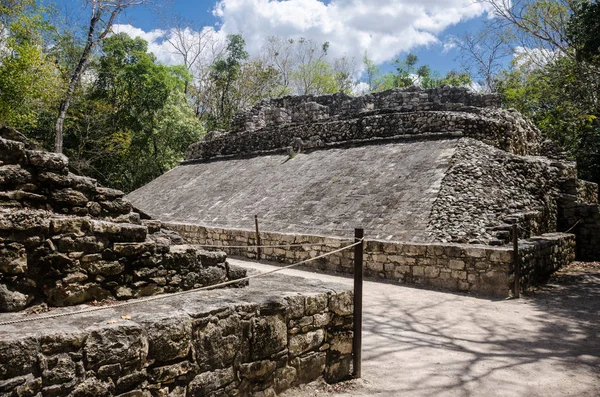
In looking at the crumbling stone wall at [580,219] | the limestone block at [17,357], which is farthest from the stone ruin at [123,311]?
the crumbling stone wall at [580,219]

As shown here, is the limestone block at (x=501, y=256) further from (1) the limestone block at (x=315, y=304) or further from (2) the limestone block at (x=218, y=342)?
(2) the limestone block at (x=218, y=342)

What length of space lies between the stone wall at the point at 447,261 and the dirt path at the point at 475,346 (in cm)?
37

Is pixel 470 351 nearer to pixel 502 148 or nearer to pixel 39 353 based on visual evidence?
pixel 39 353

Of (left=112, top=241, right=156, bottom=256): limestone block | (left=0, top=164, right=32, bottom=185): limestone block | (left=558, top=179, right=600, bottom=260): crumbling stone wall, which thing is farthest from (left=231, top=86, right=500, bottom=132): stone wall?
A: (left=0, top=164, right=32, bottom=185): limestone block

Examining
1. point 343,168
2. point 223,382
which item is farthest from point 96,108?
point 223,382

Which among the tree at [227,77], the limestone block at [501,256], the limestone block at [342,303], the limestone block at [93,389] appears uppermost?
the tree at [227,77]

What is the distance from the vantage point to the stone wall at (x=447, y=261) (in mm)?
7219

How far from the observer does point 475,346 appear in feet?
16.4

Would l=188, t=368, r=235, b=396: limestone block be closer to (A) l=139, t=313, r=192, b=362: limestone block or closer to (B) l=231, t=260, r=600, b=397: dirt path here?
(A) l=139, t=313, r=192, b=362: limestone block

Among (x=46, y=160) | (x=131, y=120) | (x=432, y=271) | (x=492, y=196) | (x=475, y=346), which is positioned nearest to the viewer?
(x=46, y=160)

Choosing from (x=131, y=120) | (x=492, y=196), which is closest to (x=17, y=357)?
(x=492, y=196)

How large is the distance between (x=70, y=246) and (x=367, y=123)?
12.3 m

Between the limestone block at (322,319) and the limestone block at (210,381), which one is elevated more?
the limestone block at (322,319)

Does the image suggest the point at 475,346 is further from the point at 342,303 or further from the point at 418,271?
the point at 418,271
